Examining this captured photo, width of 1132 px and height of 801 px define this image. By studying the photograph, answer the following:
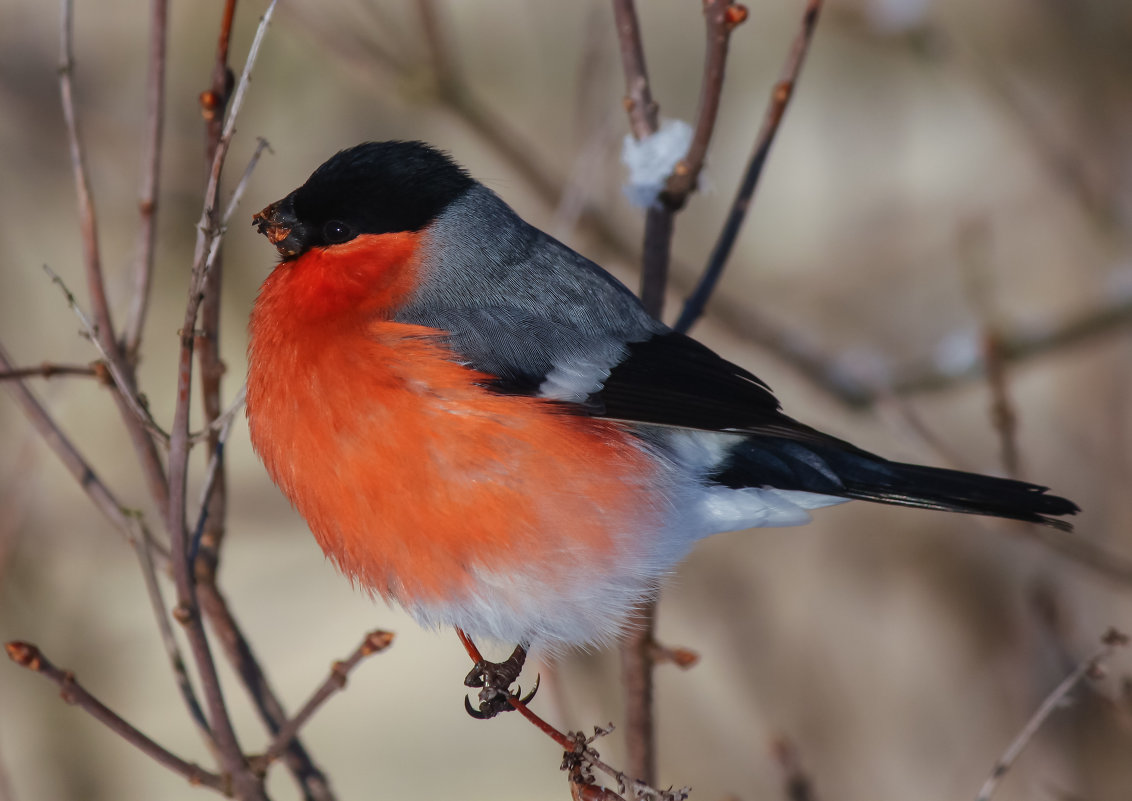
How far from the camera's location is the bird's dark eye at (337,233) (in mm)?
2072

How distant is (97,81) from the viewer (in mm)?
3900

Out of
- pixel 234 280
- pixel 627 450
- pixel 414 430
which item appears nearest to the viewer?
pixel 414 430

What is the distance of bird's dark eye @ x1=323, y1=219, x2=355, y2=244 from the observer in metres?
2.07

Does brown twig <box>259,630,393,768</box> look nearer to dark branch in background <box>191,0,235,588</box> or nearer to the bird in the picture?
the bird

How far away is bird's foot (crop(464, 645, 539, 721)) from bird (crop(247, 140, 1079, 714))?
1 centimetres

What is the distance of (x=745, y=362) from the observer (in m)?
4.20

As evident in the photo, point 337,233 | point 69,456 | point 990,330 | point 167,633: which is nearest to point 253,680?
point 167,633

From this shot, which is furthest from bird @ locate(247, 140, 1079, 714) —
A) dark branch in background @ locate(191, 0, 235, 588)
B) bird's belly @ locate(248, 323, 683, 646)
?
dark branch in background @ locate(191, 0, 235, 588)

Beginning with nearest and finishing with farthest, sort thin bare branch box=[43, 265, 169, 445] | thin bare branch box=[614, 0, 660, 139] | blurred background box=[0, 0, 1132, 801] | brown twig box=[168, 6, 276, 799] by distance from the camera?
brown twig box=[168, 6, 276, 799] < thin bare branch box=[43, 265, 169, 445] < thin bare branch box=[614, 0, 660, 139] < blurred background box=[0, 0, 1132, 801]

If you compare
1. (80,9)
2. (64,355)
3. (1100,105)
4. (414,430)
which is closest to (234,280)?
(64,355)

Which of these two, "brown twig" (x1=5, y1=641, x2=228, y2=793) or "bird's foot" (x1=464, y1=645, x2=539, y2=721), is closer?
"brown twig" (x1=5, y1=641, x2=228, y2=793)

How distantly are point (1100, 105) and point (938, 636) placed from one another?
2.36 metres


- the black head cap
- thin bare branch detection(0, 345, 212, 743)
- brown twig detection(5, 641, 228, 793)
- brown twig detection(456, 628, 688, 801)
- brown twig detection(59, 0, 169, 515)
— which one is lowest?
brown twig detection(456, 628, 688, 801)

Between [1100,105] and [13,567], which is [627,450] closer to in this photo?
[13,567]
